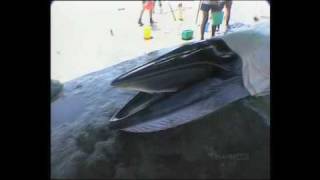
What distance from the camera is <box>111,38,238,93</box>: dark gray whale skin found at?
141 inches

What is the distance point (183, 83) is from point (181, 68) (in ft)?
0.38

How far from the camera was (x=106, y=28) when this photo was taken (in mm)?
3623

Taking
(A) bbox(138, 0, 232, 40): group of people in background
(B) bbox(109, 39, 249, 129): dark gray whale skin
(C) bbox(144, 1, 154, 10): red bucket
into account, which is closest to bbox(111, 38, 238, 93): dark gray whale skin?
(B) bbox(109, 39, 249, 129): dark gray whale skin

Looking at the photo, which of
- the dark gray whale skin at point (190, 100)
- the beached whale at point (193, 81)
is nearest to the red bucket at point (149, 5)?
the beached whale at point (193, 81)

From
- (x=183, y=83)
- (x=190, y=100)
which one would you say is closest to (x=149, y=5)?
(x=183, y=83)

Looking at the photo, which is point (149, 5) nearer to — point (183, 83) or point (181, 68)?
point (181, 68)

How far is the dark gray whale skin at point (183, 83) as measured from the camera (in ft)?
11.7

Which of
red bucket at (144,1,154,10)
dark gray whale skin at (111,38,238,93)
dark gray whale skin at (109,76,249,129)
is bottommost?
dark gray whale skin at (109,76,249,129)

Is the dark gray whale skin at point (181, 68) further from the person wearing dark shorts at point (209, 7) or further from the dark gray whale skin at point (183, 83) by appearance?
the person wearing dark shorts at point (209, 7)

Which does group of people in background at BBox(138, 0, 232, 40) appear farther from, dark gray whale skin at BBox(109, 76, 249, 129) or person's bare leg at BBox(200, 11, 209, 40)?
dark gray whale skin at BBox(109, 76, 249, 129)
